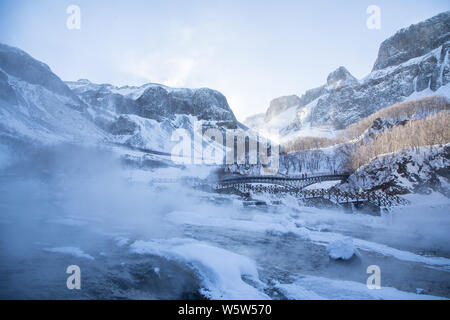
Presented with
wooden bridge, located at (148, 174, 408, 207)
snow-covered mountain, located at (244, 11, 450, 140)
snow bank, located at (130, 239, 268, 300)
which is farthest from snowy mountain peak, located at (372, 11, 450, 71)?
snow bank, located at (130, 239, 268, 300)

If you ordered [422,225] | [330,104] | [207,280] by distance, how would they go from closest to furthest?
[207,280] → [422,225] → [330,104]

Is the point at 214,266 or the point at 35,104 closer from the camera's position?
the point at 214,266

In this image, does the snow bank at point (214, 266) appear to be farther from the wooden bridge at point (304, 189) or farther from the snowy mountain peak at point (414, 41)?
the snowy mountain peak at point (414, 41)

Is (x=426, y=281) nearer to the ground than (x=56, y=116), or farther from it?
nearer to the ground

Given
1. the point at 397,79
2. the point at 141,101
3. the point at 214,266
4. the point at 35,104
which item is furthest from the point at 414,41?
the point at 35,104

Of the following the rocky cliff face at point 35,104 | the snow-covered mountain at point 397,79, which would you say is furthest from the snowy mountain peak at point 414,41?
the rocky cliff face at point 35,104

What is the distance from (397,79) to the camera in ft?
496

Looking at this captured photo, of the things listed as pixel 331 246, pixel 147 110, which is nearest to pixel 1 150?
pixel 331 246

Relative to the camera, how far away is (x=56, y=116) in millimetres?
98438

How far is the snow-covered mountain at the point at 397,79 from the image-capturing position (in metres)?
133

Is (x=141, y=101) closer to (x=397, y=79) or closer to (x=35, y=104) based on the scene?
(x=35, y=104)

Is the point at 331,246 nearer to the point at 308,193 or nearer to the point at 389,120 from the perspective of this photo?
the point at 308,193

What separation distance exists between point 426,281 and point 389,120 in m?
72.7

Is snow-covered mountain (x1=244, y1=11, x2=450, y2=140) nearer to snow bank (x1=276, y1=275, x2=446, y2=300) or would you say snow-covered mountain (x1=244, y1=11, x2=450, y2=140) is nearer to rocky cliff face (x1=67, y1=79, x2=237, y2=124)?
rocky cliff face (x1=67, y1=79, x2=237, y2=124)
